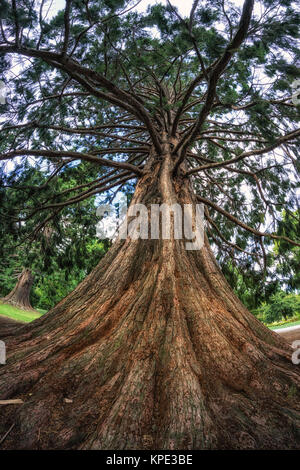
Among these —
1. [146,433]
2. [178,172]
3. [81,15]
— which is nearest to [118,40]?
[81,15]

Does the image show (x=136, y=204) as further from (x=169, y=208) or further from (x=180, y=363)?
(x=180, y=363)

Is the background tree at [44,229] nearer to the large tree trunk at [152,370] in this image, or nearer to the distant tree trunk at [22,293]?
the large tree trunk at [152,370]

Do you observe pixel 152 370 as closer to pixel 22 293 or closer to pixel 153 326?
pixel 153 326

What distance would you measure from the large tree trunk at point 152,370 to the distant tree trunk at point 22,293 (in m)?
8.61

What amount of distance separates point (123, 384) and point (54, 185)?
3521 millimetres

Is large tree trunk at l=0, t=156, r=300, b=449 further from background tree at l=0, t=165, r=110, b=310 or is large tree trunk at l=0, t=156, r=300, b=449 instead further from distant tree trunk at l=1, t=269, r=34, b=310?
distant tree trunk at l=1, t=269, r=34, b=310

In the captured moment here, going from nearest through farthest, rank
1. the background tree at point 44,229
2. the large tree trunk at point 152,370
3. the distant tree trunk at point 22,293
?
the large tree trunk at point 152,370, the background tree at point 44,229, the distant tree trunk at point 22,293

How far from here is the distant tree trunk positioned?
10.3 m

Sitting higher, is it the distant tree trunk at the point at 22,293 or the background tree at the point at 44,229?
the background tree at the point at 44,229

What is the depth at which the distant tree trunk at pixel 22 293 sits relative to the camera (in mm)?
10275

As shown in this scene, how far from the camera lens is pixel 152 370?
1.74 metres

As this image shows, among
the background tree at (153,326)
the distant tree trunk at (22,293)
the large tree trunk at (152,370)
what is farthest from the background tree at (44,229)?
the distant tree trunk at (22,293)

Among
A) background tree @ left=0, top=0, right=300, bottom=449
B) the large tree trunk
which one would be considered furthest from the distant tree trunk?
the large tree trunk

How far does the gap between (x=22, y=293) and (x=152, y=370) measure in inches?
401
